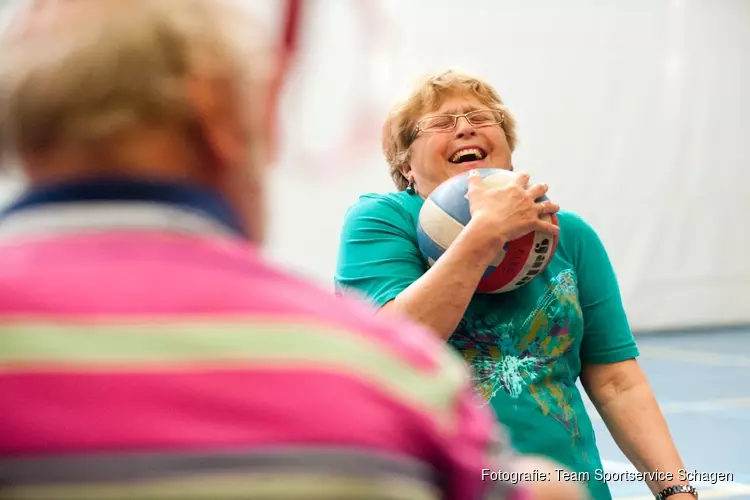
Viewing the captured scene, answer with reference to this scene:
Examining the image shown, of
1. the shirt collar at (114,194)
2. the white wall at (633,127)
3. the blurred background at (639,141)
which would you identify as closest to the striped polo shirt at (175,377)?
the shirt collar at (114,194)

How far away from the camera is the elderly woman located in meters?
1.75

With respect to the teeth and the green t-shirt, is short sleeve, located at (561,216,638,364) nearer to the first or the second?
the green t-shirt

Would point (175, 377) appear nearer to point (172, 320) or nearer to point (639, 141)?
point (172, 320)

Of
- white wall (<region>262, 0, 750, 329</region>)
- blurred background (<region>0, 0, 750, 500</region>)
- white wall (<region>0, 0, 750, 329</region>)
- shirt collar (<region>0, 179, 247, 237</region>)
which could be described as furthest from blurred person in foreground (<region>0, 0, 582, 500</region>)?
white wall (<region>262, 0, 750, 329</region>)

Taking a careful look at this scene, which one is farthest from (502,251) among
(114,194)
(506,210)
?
(114,194)

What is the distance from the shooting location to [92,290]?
635 millimetres

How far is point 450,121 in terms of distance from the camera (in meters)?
1.99

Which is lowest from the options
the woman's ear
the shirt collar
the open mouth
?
the shirt collar

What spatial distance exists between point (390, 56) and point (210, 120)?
10.1 inches

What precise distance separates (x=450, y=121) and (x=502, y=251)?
1.04 ft

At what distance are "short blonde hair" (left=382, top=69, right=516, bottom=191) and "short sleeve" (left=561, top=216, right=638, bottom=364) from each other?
303 millimetres

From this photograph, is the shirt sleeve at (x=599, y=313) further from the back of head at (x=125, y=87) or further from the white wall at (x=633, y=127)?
the white wall at (x=633, y=127)

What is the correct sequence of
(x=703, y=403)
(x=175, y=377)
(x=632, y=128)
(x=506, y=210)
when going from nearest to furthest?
1. (x=175, y=377)
2. (x=506, y=210)
3. (x=703, y=403)
4. (x=632, y=128)

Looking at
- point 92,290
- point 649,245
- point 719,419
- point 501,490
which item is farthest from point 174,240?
point 649,245
